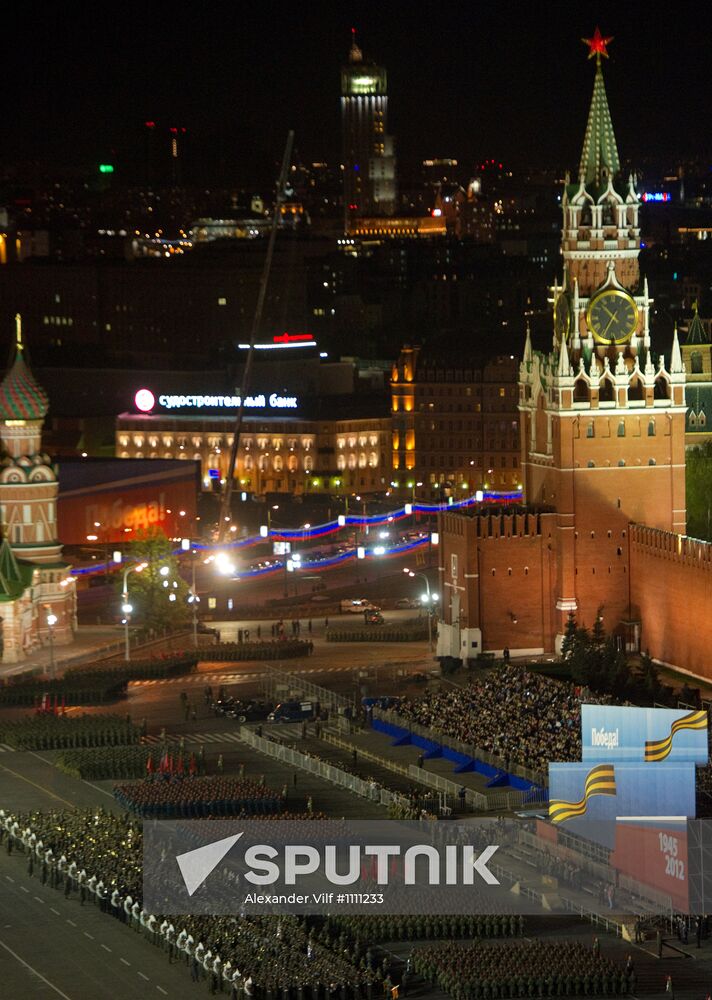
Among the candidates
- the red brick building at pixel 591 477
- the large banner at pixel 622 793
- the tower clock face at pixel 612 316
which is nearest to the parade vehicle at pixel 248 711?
the red brick building at pixel 591 477

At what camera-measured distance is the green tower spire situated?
457 feet

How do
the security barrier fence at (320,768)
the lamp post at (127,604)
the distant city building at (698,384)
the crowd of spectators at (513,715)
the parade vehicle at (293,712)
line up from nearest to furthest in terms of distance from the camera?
the security barrier fence at (320,768), the crowd of spectators at (513,715), the parade vehicle at (293,712), the lamp post at (127,604), the distant city building at (698,384)

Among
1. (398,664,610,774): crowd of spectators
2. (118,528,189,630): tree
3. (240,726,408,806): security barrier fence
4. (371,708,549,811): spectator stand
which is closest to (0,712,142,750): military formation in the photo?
(240,726,408,806): security barrier fence

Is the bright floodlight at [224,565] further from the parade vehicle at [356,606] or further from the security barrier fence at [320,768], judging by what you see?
the security barrier fence at [320,768]

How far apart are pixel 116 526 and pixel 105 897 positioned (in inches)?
3415

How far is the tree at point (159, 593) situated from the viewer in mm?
141875

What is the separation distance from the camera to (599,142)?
13925 centimetres

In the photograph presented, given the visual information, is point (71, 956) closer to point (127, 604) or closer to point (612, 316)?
point (127, 604)

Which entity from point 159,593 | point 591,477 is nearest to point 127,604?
point 159,593

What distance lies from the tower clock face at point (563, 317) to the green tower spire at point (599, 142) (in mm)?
5412

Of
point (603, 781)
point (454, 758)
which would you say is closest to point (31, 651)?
point (454, 758)

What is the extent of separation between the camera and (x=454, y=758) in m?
108

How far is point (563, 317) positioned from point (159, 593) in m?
22.0

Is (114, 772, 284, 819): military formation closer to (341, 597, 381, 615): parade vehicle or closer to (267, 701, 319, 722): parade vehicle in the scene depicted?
(267, 701, 319, 722): parade vehicle
